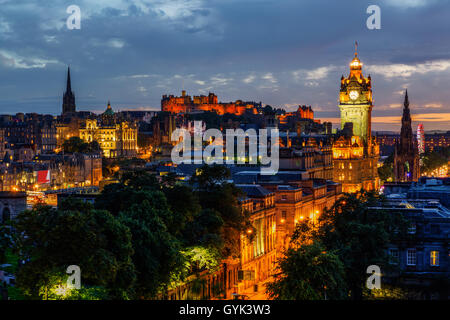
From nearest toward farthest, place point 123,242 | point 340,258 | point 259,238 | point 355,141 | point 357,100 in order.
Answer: point 123,242 → point 340,258 → point 259,238 → point 355,141 → point 357,100

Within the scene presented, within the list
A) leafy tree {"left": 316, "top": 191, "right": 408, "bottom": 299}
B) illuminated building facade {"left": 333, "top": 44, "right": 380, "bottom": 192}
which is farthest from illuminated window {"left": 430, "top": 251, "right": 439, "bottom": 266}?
illuminated building facade {"left": 333, "top": 44, "right": 380, "bottom": 192}

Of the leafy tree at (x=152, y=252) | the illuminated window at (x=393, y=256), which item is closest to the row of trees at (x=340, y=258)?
the illuminated window at (x=393, y=256)

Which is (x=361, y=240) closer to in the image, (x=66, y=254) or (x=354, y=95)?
(x=66, y=254)

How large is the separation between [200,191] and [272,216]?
53.2 ft

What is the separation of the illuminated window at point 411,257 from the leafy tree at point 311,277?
35.0 ft

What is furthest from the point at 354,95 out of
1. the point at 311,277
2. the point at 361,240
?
the point at 311,277

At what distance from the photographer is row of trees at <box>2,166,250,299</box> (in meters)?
40.1

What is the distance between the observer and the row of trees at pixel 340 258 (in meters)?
44.6

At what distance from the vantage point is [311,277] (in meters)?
44.8

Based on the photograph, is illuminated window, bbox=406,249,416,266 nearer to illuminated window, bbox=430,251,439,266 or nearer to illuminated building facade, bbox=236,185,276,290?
illuminated window, bbox=430,251,439,266

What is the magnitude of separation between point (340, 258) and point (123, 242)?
15.0 m

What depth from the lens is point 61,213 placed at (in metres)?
41.2
